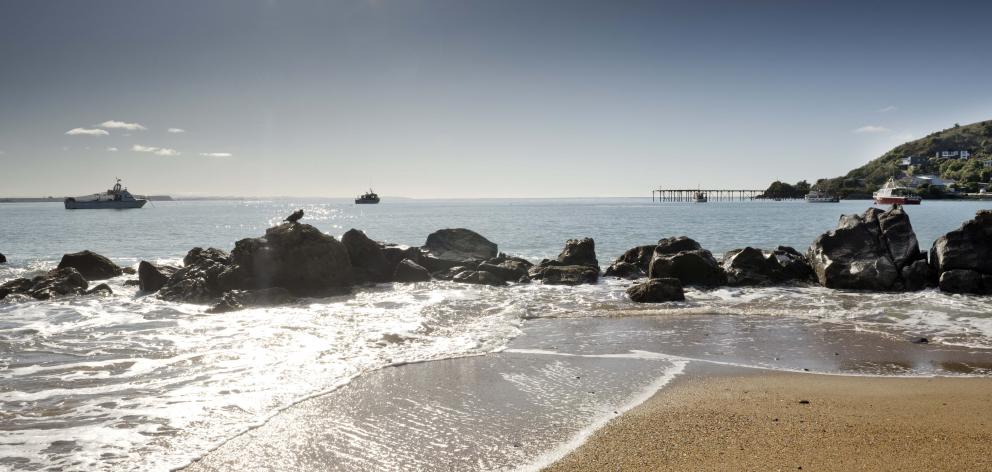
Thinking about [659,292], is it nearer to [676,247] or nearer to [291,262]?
[676,247]

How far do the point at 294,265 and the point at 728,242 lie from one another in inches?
→ 1415

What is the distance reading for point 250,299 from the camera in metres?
17.9

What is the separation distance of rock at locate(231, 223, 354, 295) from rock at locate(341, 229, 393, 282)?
6.48ft

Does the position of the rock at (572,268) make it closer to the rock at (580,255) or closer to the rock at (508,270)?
the rock at (580,255)

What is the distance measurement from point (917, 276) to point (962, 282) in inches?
52.4

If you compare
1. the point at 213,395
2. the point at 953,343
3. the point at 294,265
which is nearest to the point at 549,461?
the point at 213,395

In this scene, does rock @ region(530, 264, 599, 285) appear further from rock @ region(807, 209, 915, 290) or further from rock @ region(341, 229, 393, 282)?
rock @ region(807, 209, 915, 290)

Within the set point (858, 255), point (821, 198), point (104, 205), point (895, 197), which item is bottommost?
point (858, 255)

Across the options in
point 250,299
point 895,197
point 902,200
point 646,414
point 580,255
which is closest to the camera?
point 646,414

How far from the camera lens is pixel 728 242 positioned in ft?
149

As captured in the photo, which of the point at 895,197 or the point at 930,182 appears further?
the point at 930,182

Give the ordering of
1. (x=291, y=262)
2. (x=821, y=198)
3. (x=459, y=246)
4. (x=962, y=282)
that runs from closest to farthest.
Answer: (x=962, y=282) < (x=291, y=262) < (x=459, y=246) < (x=821, y=198)

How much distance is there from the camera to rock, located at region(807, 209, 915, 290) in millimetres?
20375

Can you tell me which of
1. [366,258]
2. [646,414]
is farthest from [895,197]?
[646,414]
